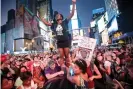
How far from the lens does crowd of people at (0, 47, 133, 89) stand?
2.30 m

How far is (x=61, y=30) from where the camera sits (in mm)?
2467

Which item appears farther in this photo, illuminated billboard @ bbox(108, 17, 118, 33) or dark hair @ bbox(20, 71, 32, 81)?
illuminated billboard @ bbox(108, 17, 118, 33)

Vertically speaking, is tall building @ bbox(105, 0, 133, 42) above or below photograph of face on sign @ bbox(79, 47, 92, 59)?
above

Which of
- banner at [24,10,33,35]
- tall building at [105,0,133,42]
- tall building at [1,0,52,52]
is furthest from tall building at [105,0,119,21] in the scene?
banner at [24,10,33,35]

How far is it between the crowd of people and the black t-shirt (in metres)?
0.23

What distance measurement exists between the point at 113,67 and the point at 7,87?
146cm

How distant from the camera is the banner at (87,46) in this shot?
2.41m

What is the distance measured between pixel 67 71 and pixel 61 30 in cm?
58

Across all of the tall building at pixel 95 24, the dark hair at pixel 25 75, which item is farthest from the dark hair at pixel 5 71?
the tall building at pixel 95 24

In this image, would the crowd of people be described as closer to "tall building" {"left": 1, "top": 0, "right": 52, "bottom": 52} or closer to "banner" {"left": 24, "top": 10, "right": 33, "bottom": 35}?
"tall building" {"left": 1, "top": 0, "right": 52, "bottom": 52}

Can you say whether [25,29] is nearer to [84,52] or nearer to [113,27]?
[84,52]

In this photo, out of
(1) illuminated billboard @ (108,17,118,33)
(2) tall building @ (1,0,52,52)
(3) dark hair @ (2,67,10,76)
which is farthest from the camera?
(1) illuminated billboard @ (108,17,118,33)

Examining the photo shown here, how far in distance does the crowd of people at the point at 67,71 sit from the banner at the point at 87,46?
0.10 feet

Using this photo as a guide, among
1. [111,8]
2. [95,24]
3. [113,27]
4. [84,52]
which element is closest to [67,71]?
[84,52]
